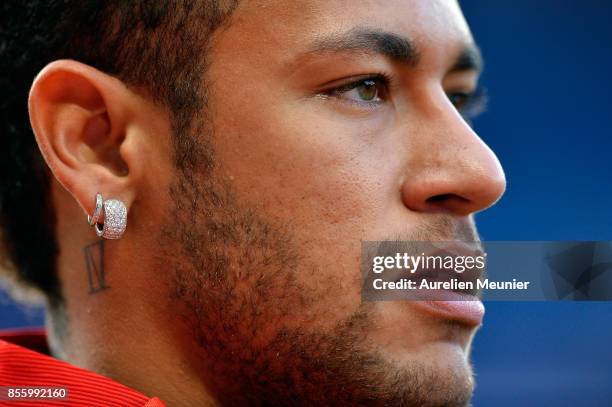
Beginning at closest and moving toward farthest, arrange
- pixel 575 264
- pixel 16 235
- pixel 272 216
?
pixel 272 216 → pixel 575 264 → pixel 16 235

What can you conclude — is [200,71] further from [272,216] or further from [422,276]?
[422,276]

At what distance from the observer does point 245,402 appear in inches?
45.6

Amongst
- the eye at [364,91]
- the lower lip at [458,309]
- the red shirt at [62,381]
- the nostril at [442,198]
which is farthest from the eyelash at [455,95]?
the red shirt at [62,381]

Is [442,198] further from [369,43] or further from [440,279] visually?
[369,43]

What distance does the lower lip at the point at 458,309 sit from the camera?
1.12 m

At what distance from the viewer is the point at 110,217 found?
3.73 ft

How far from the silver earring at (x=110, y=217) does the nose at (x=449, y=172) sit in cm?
42

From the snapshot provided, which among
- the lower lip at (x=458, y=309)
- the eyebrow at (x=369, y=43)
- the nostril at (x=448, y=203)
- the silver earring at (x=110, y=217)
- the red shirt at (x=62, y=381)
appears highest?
the eyebrow at (x=369, y=43)

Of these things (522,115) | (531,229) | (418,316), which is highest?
(522,115)

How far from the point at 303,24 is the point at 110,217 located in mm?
403

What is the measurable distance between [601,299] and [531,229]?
16 centimetres

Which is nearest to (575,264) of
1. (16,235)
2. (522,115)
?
(522,115)

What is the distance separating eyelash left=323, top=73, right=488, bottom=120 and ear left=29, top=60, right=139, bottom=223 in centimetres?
33

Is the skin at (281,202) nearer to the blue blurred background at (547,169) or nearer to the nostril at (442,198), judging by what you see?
the nostril at (442,198)
